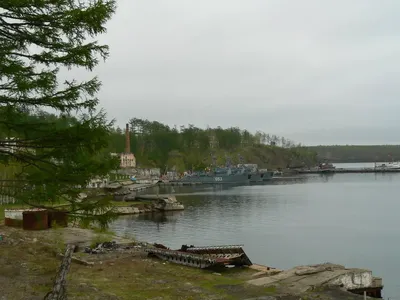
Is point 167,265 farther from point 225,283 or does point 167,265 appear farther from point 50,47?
point 50,47

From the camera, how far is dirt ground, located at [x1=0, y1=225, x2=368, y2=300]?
14453 millimetres

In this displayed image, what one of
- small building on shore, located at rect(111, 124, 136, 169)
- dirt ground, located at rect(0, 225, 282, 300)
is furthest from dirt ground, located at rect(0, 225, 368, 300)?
small building on shore, located at rect(111, 124, 136, 169)

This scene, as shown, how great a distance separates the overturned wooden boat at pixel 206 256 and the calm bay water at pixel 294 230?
7.81m

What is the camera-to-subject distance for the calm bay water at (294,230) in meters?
33.3

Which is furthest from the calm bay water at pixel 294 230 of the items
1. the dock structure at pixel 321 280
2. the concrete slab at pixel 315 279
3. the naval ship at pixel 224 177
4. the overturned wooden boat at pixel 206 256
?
the naval ship at pixel 224 177

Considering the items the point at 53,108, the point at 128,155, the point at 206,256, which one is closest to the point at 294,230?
the point at 206,256

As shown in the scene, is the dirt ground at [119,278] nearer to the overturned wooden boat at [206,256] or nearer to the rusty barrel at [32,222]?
the overturned wooden boat at [206,256]

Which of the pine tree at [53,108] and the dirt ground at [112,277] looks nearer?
the pine tree at [53,108]

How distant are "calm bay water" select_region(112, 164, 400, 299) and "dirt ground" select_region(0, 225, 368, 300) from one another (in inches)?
386

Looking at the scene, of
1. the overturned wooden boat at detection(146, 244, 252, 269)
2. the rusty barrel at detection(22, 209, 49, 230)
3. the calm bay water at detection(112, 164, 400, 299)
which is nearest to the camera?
the overturned wooden boat at detection(146, 244, 252, 269)

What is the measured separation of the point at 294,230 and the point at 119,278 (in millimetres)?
31416

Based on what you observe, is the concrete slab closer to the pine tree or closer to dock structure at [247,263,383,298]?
dock structure at [247,263,383,298]

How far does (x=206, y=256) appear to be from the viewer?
73.2ft

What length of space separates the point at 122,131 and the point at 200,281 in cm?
13457
